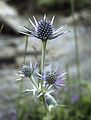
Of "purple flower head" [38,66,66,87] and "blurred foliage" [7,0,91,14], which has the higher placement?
"blurred foliage" [7,0,91,14]

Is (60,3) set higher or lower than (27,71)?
higher

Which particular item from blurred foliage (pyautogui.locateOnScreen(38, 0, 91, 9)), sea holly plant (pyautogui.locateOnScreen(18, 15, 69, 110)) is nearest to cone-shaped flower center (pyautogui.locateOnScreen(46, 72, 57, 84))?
sea holly plant (pyautogui.locateOnScreen(18, 15, 69, 110))

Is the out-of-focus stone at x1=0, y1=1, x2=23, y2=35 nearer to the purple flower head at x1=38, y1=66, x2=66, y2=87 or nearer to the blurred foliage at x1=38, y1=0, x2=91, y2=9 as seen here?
the blurred foliage at x1=38, y1=0, x2=91, y2=9

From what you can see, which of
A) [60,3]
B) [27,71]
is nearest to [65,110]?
[27,71]

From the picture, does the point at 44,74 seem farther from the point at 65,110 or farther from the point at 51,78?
the point at 65,110

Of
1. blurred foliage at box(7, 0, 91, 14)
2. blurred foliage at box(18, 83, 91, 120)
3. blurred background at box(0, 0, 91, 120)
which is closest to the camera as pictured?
blurred foliage at box(18, 83, 91, 120)

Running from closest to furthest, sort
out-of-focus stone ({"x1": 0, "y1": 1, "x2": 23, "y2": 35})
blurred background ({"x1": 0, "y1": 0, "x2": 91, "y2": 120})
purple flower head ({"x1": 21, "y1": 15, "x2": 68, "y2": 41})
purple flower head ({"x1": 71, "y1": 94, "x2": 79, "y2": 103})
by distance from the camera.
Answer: purple flower head ({"x1": 21, "y1": 15, "x2": 68, "y2": 41})
purple flower head ({"x1": 71, "y1": 94, "x2": 79, "y2": 103})
blurred background ({"x1": 0, "y1": 0, "x2": 91, "y2": 120})
out-of-focus stone ({"x1": 0, "y1": 1, "x2": 23, "y2": 35})

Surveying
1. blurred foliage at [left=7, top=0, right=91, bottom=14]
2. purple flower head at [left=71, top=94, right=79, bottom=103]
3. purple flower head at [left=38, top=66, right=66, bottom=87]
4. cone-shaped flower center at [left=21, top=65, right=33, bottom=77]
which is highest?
blurred foliage at [left=7, top=0, right=91, bottom=14]
